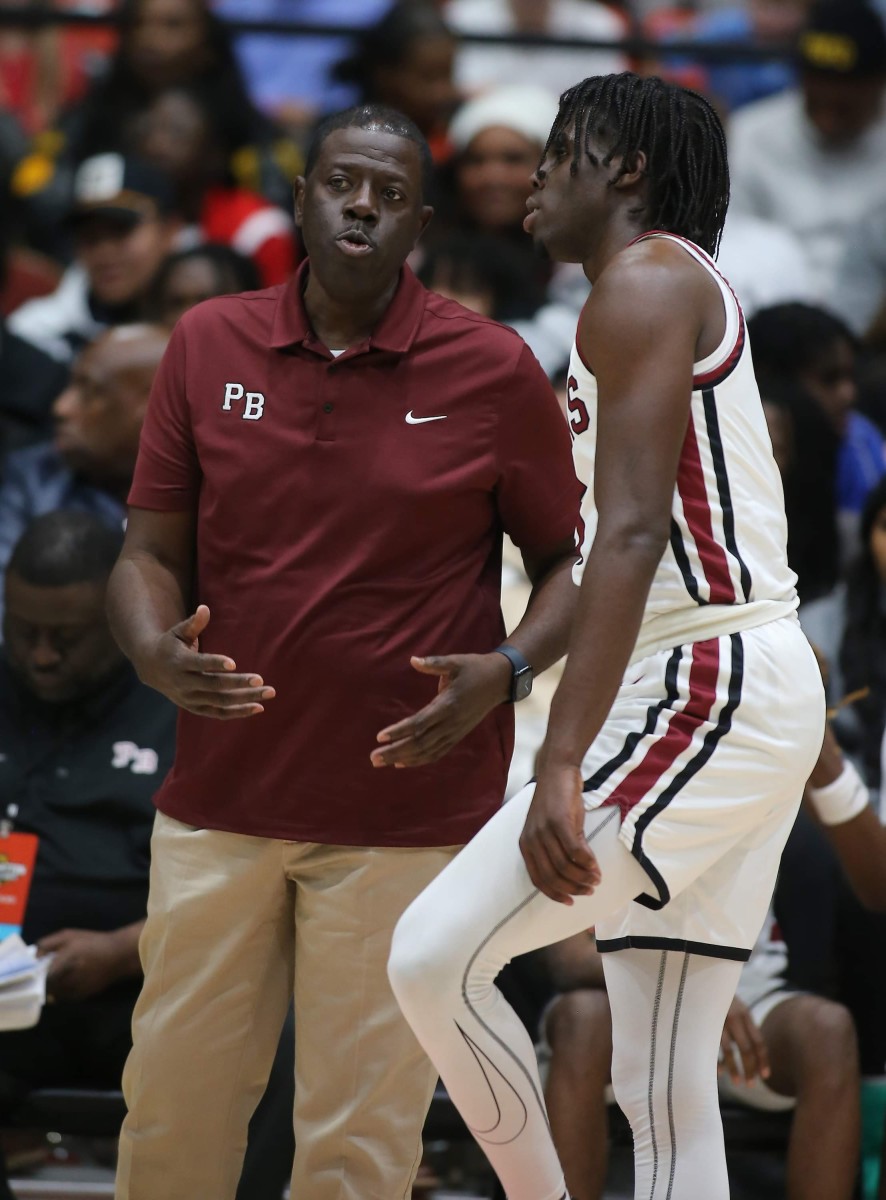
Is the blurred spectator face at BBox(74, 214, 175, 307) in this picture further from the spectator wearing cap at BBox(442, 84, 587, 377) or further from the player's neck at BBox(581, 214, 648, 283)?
the player's neck at BBox(581, 214, 648, 283)

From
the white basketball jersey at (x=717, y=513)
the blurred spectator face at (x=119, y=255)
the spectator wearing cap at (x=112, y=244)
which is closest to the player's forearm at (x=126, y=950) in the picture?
the white basketball jersey at (x=717, y=513)

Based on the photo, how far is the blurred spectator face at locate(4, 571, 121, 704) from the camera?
396 centimetres

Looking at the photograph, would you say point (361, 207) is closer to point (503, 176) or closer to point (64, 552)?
point (64, 552)

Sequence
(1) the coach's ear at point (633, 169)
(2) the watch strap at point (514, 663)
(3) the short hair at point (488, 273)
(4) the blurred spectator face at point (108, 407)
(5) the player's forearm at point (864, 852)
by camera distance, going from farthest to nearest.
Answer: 1. (3) the short hair at point (488, 273)
2. (4) the blurred spectator face at point (108, 407)
3. (5) the player's forearm at point (864, 852)
4. (2) the watch strap at point (514, 663)
5. (1) the coach's ear at point (633, 169)

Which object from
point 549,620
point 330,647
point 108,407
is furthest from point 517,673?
point 108,407

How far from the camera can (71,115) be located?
7078 mm

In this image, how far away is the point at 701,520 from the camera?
2.52 meters

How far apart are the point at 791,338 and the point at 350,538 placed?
307 centimetres

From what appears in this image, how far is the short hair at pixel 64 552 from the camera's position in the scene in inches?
158

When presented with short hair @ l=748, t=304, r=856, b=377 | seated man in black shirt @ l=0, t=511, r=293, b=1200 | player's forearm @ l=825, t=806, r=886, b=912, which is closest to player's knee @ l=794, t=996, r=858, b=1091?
player's forearm @ l=825, t=806, r=886, b=912

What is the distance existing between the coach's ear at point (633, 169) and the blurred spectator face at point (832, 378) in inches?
117

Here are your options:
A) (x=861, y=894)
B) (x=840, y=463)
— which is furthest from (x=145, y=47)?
(x=861, y=894)

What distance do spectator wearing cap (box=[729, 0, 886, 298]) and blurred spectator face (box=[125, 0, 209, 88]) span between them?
209 cm

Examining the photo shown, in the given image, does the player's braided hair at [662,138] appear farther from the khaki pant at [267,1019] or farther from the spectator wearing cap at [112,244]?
the spectator wearing cap at [112,244]
